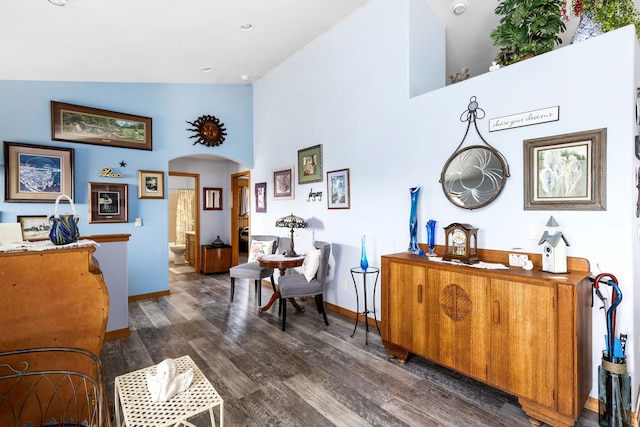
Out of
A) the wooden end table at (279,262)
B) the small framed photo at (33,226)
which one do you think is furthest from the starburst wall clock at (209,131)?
the wooden end table at (279,262)

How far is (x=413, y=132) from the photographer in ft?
10.3

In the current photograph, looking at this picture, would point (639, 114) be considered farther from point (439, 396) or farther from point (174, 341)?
point (174, 341)

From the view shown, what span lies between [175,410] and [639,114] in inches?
122

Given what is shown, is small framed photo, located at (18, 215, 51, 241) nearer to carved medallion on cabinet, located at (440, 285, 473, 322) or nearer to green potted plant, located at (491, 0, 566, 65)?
carved medallion on cabinet, located at (440, 285, 473, 322)

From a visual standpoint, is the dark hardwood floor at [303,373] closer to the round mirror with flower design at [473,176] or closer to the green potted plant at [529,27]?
the round mirror with flower design at [473,176]

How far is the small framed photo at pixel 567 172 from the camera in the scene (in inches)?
81.0

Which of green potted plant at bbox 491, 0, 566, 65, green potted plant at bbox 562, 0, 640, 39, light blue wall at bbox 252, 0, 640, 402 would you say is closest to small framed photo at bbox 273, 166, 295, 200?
light blue wall at bbox 252, 0, 640, 402

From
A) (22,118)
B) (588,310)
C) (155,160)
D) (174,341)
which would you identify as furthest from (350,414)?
(22,118)

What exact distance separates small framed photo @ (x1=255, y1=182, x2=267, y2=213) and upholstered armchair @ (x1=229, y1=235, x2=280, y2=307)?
721 millimetres

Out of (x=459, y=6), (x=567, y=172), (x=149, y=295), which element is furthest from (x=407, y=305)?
(x=149, y=295)

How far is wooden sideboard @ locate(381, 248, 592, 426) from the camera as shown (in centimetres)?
183

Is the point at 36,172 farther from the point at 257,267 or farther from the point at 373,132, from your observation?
the point at 373,132

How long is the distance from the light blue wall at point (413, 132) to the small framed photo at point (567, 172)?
5 cm

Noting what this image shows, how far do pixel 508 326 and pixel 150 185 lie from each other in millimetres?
4760
